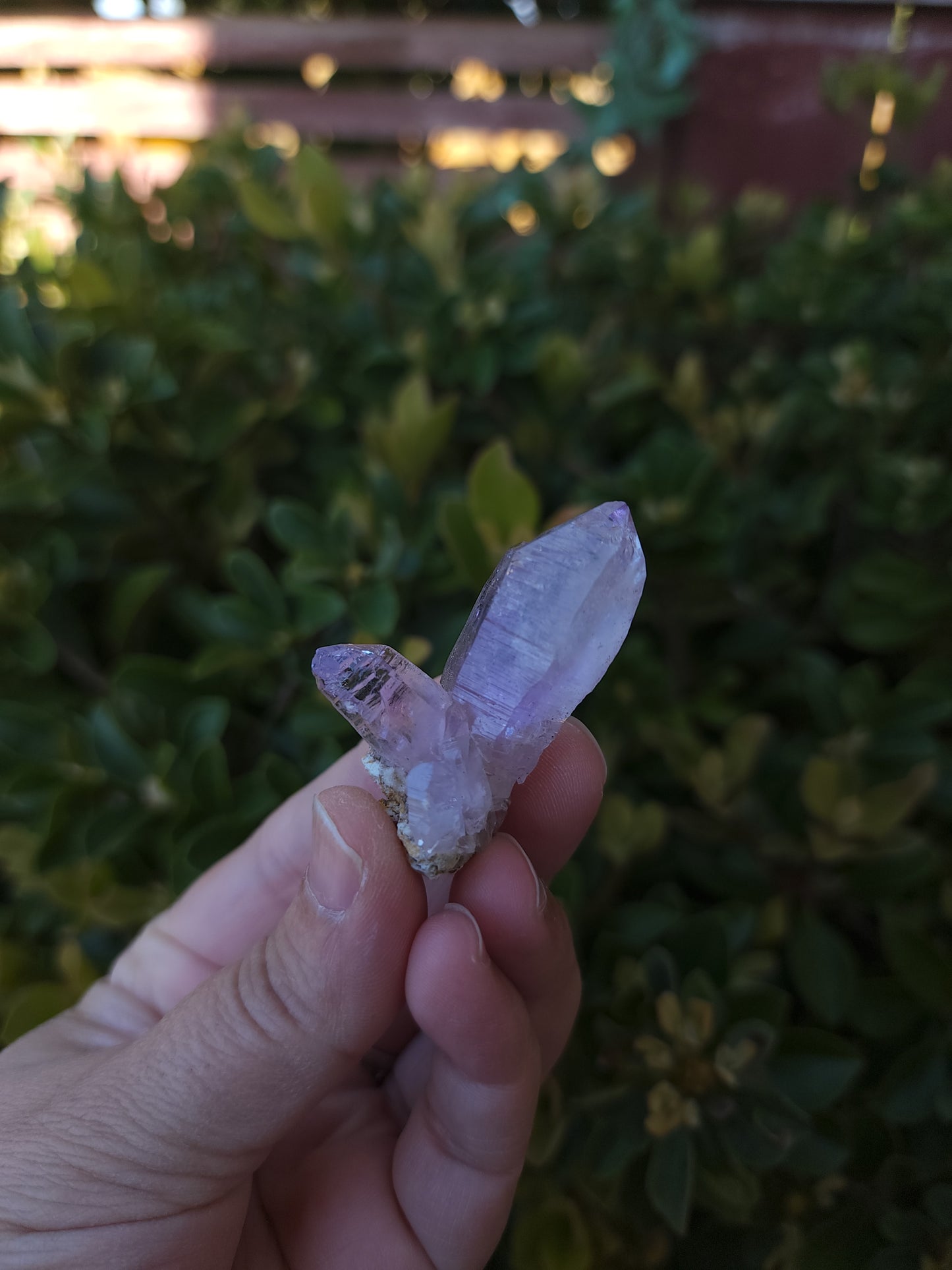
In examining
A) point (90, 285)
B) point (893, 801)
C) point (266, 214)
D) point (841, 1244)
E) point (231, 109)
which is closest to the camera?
point (841, 1244)

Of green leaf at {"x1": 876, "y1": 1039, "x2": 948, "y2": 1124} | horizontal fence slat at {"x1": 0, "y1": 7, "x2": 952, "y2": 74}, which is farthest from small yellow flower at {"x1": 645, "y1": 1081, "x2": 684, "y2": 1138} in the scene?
horizontal fence slat at {"x1": 0, "y1": 7, "x2": 952, "y2": 74}

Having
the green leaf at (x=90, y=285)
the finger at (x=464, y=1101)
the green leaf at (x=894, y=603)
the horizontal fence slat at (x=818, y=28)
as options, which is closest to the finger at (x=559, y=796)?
the finger at (x=464, y=1101)

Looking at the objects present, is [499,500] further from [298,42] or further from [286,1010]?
[298,42]

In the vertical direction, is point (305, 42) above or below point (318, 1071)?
above

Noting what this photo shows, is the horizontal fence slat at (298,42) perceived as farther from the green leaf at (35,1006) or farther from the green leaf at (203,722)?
the green leaf at (35,1006)

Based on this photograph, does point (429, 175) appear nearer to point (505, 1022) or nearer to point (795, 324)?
point (795, 324)

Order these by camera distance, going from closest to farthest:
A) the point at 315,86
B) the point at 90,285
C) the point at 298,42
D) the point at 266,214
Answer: the point at 90,285 < the point at 266,214 < the point at 298,42 < the point at 315,86

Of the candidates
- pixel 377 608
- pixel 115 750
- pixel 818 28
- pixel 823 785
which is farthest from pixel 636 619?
pixel 818 28

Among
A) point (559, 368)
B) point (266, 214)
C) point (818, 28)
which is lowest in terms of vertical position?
point (559, 368)

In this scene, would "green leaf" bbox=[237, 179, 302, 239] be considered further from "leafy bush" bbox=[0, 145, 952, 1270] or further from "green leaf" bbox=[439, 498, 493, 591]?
"green leaf" bbox=[439, 498, 493, 591]
